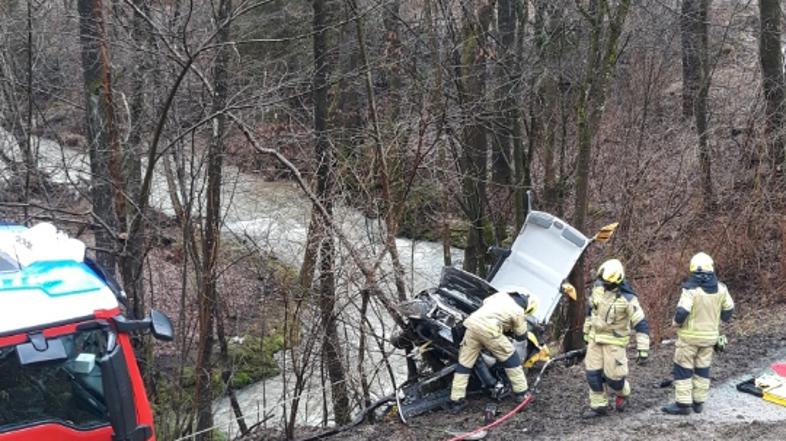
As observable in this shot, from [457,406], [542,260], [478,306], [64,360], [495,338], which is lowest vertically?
[457,406]

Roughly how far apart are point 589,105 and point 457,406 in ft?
13.6

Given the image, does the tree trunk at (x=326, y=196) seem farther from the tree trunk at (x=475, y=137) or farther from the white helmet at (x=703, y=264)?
the white helmet at (x=703, y=264)

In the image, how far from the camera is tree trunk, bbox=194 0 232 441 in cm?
1024

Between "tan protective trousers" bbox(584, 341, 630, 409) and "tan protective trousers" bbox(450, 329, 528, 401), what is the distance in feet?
2.50

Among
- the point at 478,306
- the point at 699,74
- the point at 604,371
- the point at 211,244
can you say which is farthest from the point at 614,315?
the point at 699,74

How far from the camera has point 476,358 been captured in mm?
8703

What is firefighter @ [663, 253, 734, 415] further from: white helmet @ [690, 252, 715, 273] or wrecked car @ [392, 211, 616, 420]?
wrecked car @ [392, 211, 616, 420]

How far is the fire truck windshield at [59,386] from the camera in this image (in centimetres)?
477

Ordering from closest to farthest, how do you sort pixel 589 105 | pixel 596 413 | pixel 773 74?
pixel 596 413, pixel 589 105, pixel 773 74

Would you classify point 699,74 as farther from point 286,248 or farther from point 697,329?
point 697,329

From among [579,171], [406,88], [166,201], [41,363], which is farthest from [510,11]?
[41,363]

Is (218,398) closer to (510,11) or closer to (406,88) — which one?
(406,88)

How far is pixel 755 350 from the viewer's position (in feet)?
32.6

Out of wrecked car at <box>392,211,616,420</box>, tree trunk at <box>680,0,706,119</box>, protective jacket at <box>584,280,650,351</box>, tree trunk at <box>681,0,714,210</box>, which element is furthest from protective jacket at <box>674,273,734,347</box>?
tree trunk at <box>680,0,706,119</box>
